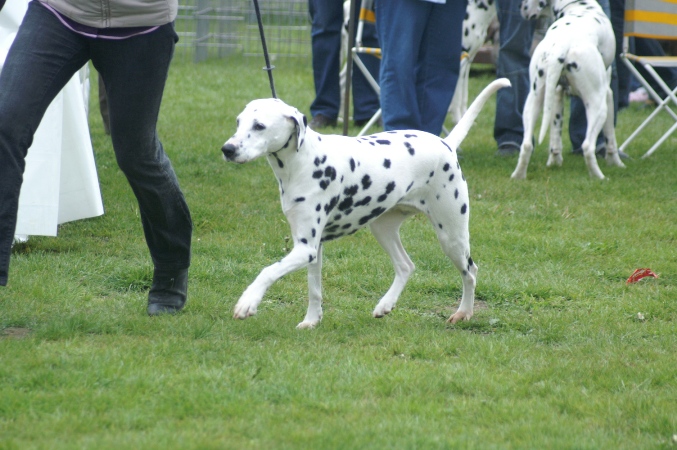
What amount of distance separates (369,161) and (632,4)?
18.0 feet

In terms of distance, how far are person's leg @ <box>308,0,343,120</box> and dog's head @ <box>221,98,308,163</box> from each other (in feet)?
20.5

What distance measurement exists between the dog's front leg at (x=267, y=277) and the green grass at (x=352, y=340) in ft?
0.80

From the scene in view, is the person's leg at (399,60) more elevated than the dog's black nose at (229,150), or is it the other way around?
the dog's black nose at (229,150)

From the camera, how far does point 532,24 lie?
30.0 feet

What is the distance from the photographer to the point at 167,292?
4.61 metres

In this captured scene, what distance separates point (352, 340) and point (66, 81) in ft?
5.49

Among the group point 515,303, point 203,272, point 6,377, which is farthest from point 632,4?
point 6,377

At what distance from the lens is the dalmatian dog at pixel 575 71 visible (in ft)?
26.0

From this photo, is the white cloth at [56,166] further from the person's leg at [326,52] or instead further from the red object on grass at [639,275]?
the person's leg at [326,52]

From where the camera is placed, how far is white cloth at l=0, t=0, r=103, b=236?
545 cm

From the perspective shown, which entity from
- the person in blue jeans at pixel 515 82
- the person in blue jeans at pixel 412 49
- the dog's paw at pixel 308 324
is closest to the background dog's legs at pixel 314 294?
the dog's paw at pixel 308 324

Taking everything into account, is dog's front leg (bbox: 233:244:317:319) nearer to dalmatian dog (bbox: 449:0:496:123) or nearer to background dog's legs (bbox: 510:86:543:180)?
background dog's legs (bbox: 510:86:543:180)

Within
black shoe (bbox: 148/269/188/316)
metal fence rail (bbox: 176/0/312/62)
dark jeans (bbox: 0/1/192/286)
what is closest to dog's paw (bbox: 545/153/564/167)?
black shoe (bbox: 148/269/188/316)

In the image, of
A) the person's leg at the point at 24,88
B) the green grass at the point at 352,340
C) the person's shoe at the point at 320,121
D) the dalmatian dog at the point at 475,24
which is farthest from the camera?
the person's shoe at the point at 320,121
